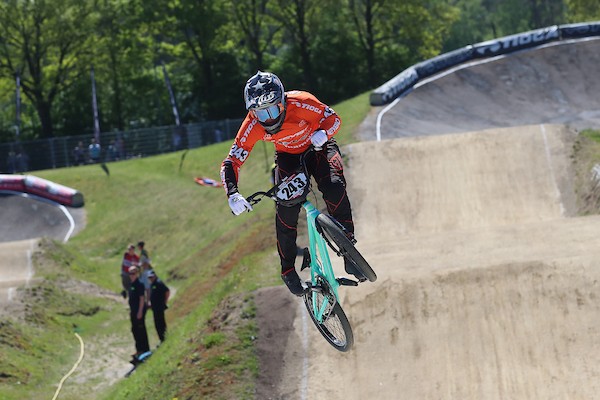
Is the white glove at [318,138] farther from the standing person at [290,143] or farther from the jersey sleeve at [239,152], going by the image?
the jersey sleeve at [239,152]

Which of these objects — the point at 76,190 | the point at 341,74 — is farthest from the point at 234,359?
the point at 341,74

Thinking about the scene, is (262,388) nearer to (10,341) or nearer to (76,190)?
(10,341)

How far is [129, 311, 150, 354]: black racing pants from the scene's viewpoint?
1948 cm

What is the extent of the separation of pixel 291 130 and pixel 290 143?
0.92ft

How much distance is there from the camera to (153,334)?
22.9 m

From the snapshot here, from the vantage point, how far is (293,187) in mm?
11086

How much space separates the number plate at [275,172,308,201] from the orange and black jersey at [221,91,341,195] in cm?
54

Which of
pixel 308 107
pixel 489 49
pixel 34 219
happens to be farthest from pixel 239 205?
pixel 489 49

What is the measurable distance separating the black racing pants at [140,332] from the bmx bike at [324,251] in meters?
8.64

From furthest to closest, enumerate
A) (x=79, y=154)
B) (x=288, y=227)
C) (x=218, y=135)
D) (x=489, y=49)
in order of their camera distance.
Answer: (x=218, y=135) → (x=489, y=49) → (x=79, y=154) → (x=288, y=227)

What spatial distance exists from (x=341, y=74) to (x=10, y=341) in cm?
4472

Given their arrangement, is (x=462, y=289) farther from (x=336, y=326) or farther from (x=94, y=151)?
(x=94, y=151)

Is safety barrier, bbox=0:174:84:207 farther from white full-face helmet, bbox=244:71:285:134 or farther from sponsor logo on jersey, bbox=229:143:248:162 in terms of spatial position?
white full-face helmet, bbox=244:71:285:134

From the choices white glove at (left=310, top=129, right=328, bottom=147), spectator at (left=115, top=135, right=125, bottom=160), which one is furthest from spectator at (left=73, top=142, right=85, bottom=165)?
white glove at (left=310, top=129, right=328, bottom=147)
